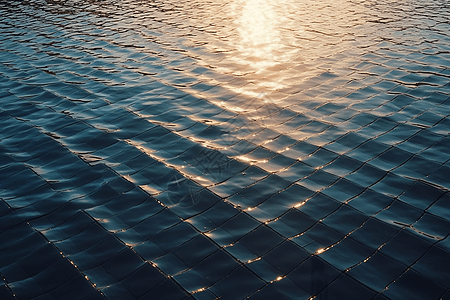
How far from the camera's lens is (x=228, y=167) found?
183 inches

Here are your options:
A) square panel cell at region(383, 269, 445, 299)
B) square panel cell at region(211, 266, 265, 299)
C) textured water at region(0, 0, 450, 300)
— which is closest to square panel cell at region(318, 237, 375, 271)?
textured water at region(0, 0, 450, 300)

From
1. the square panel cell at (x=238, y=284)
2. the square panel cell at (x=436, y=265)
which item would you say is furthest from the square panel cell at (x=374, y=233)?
the square panel cell at (x=238, y=284)

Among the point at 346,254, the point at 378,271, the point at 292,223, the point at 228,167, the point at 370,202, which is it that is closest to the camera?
the point at 378,271

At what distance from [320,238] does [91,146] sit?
3.36 metres

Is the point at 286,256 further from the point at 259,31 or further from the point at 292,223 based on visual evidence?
the point at 259,31

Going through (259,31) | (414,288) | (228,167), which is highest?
(259,31)

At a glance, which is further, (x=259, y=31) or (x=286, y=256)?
(x=259, y=31)

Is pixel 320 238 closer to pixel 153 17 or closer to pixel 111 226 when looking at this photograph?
pixel 111 226

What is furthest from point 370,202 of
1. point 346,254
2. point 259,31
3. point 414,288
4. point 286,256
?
point 259,31

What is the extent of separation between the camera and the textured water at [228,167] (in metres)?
3.29

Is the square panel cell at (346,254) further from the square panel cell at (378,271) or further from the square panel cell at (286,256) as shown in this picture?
the square panel cell at (286,256)

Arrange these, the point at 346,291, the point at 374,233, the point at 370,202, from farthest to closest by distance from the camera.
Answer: the point at 370,202, the point at 374,233, the point at 346,291

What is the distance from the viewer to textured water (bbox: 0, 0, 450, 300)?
3.29 metres

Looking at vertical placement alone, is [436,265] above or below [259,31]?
below
